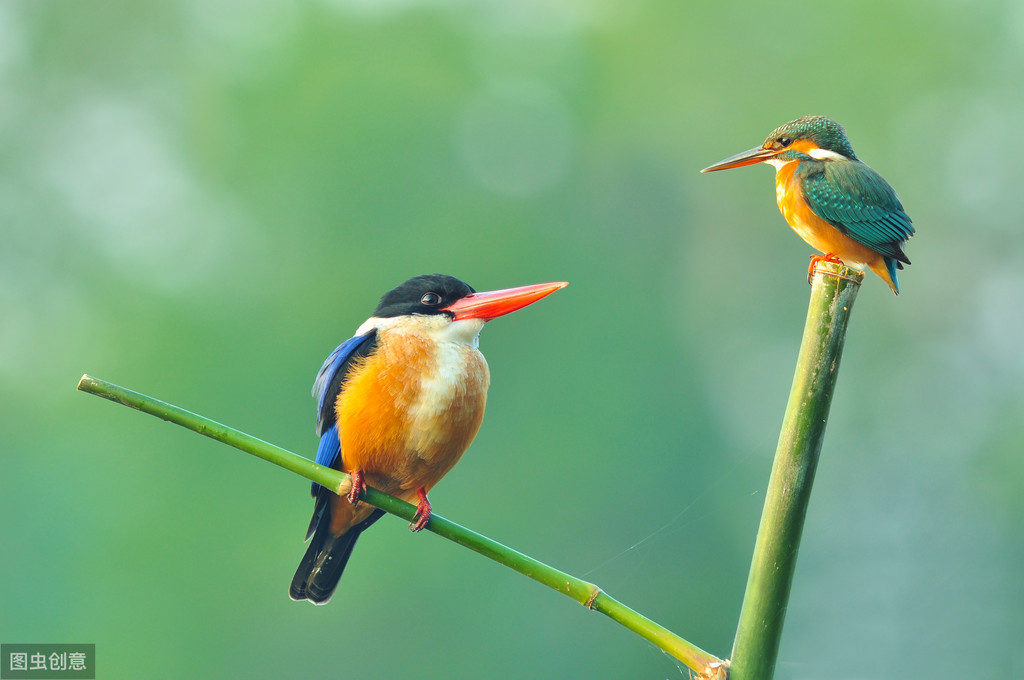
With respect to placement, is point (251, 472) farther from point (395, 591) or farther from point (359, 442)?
point (359, 442)

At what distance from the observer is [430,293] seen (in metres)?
1.97

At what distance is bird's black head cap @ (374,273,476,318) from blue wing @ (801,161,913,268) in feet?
2.62

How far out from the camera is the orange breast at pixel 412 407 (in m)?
1.78

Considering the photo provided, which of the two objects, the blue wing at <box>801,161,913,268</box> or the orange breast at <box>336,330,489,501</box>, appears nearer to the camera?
the blue wing at <box>801,161,913,268</box>

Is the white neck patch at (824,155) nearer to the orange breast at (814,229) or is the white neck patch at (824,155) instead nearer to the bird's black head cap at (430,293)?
the orange breast at (814,229)

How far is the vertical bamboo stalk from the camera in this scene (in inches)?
37.5

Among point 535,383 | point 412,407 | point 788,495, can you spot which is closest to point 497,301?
point 412,407

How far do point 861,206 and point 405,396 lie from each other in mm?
909

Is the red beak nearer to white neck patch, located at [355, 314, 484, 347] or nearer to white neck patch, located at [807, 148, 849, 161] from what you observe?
white neck patch, located at [355, 314, 484, 347]

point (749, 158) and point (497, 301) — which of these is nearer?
point (749, 158)

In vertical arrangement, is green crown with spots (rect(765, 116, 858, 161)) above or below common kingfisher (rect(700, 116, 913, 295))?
above

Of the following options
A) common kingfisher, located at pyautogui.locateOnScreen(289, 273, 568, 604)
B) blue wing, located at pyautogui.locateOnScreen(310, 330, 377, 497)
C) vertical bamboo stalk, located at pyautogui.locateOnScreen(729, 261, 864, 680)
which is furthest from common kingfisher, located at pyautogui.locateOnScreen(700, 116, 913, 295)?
blue wing, located at pyautogui.locateOnScreen(310, 330, 377, 497)

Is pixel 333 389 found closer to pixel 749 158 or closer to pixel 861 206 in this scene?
pixel 749 158

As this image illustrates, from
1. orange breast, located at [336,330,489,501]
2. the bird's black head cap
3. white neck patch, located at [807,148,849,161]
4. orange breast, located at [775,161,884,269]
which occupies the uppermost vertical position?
white neck patch, located at [807,148,849,161]
